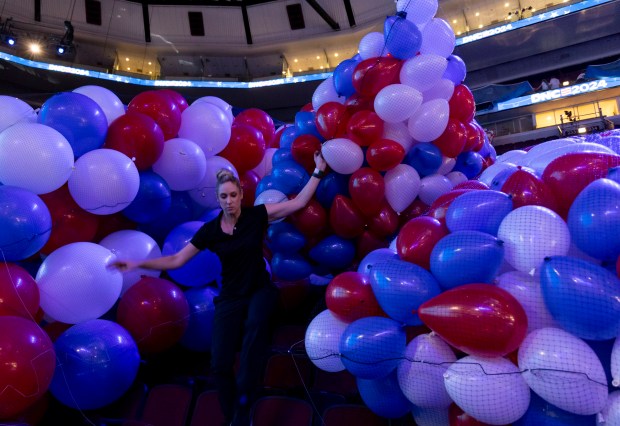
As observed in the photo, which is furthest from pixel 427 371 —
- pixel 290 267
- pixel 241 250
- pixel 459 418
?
pixel 290 267

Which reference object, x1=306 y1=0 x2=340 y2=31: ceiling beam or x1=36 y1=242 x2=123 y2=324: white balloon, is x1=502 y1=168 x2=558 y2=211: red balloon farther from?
x1=306 y1=0 x2=340 y2=31: ceiling beam

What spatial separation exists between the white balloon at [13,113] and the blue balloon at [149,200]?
70cm

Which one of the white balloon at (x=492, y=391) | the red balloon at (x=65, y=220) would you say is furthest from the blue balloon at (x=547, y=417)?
the red balloon at (x=65, y=220)

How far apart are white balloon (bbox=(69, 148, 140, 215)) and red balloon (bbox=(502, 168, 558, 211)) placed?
196cm

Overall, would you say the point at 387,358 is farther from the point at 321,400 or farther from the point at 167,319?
the point at 167,319

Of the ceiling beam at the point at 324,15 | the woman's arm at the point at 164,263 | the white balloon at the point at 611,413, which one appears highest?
the ceiling beam at the point at 324,15

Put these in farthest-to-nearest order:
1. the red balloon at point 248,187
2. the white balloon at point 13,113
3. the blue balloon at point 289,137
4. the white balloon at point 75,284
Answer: the red balloon at point 248,187 → the blue balloon at point 289,137 → the white balloon at point 13,113 → the white balloon at point 75,284

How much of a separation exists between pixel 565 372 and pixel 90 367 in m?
1.94

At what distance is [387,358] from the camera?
5.22 feet

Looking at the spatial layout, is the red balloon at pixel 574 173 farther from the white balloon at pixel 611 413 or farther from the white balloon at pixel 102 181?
the white balloon at pixel 102 181

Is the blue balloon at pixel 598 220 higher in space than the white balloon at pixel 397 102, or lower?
lower

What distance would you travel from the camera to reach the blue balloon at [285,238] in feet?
9.50

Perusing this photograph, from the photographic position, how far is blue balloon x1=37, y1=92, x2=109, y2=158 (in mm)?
2404

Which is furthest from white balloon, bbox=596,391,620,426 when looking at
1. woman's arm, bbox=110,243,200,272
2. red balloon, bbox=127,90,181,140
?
red balloon, bbox=127,90,181,140
